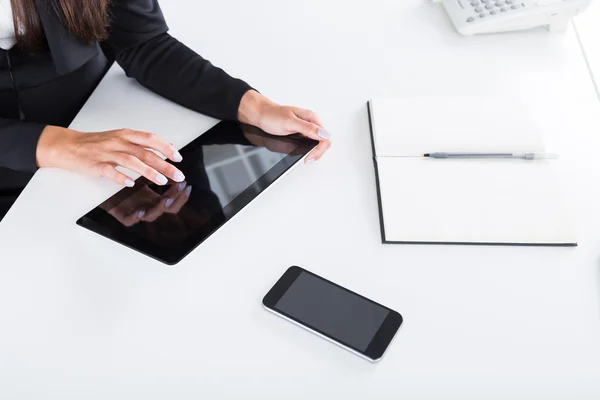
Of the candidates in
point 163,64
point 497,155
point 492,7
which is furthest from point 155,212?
point 492,7

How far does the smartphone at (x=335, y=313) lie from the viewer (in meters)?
0.63

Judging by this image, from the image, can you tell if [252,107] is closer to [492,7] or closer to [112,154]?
[112,154]

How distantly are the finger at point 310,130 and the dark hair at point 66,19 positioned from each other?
0.33 metres

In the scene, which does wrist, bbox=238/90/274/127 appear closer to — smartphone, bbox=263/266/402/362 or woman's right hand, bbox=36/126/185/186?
woman's right hand, bbox=36/126/185/186

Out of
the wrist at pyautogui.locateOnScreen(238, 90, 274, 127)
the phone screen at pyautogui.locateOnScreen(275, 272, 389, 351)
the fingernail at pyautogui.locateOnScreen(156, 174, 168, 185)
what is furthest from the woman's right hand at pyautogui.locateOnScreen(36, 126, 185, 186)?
the phone screen at pyautogui.locateOnScreen(275, 272, 389, 351)

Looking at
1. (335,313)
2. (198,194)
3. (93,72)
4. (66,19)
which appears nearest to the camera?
(335,313)

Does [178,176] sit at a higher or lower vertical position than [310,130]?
lower

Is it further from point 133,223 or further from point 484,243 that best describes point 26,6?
point 484,243

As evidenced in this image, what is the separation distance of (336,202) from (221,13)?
53 cm

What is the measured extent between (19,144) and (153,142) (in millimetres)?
202

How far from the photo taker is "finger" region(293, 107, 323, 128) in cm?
85

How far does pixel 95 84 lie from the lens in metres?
1.04

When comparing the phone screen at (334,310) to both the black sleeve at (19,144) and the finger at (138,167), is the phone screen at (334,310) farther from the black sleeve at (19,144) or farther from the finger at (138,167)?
the black sleeve at (19,144)

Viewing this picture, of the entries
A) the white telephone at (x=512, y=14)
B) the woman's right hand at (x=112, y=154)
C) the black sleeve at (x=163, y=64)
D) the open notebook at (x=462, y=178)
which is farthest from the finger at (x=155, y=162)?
the white telephone at (x=512, y=14)
